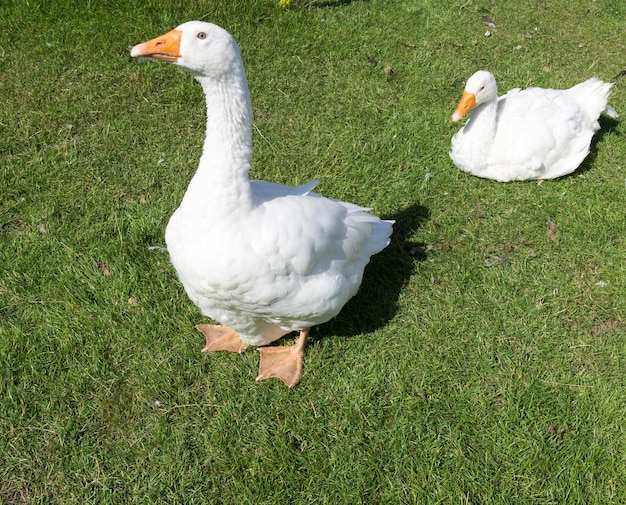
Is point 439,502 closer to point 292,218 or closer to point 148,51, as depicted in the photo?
point 292,218

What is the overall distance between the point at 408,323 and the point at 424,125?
7.73 ft

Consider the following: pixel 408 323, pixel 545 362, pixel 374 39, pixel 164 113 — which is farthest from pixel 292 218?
pixel 374 39

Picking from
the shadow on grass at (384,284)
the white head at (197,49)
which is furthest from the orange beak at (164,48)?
the shadow on grass at (384,284)

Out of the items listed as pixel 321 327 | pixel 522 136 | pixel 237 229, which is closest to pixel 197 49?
pixel 237 229

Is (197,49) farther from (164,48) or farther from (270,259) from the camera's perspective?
(270,259)

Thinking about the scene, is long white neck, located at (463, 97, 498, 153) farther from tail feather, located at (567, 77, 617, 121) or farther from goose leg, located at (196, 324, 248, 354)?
goose leg, located at (196, 324, 248, 354)

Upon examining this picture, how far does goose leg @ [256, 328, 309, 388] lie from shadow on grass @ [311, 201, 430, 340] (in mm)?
204

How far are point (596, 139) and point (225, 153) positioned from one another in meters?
4.22

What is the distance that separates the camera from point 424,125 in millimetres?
4906

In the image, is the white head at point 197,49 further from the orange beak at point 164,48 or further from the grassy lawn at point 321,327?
the grassy lawn at point 321,327

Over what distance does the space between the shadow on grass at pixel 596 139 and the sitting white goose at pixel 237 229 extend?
10.0 ft

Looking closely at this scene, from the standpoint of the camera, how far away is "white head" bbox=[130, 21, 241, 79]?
2109mm

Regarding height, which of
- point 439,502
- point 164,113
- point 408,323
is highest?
point 164,113

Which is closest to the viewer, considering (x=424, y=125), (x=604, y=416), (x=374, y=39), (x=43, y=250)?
(x=604, y=416)
